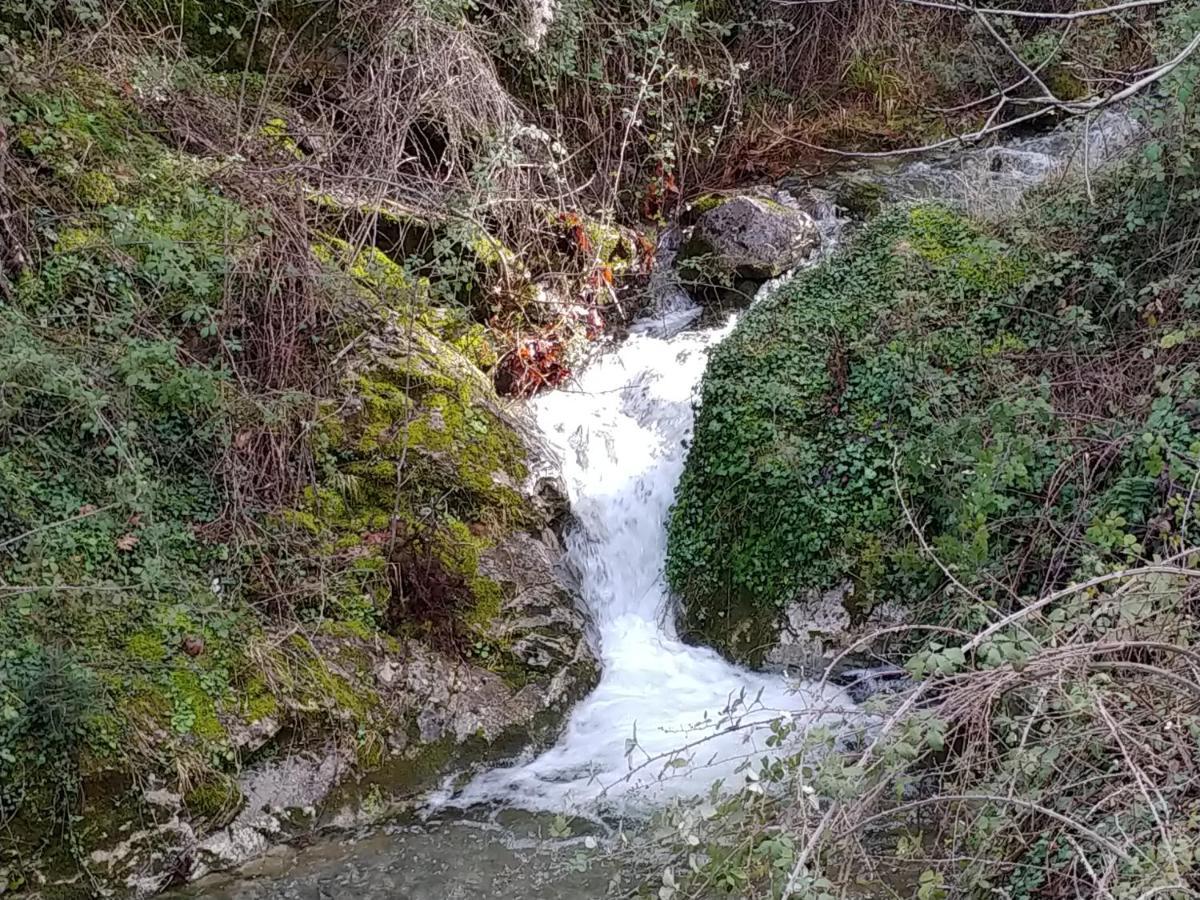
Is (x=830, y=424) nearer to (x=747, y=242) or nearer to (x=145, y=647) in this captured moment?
(x=747, y=242)

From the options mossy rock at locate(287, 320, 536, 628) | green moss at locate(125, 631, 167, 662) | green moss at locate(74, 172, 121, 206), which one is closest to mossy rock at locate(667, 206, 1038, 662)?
mossy rock at locate(287, 320, 536, 628)

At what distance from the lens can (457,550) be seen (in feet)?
16.4

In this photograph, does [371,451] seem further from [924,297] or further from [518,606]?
[924,297]

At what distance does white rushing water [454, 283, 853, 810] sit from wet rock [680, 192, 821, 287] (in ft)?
1.97

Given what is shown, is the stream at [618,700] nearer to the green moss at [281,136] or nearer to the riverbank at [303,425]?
the riverbank at [303,425]

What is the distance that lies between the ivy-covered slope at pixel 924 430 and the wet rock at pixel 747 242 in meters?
1.25

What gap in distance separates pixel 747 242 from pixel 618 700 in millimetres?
4088

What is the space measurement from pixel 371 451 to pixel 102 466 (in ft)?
4.30

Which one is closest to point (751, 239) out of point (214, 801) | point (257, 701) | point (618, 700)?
point (618, 700)

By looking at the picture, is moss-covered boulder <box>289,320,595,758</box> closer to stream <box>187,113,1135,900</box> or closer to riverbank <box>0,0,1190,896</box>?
riverbank <box>0,0,1190,896</box>

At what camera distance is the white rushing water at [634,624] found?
433 cm

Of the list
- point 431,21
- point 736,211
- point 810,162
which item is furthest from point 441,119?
point 810,162

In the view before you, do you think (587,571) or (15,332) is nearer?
(15,332)

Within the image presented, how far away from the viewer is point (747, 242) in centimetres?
751
